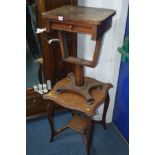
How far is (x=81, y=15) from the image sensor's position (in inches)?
46.8

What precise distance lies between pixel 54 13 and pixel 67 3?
311 mm

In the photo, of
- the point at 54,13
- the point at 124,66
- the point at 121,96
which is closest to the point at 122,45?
the point at 124,66

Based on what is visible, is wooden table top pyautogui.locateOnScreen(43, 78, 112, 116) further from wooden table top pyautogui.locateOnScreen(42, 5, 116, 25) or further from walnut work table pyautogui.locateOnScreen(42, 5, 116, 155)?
wooden table top pyautogui.locateOnScreen(42, 5, 116, 25)

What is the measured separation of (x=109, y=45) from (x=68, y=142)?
34.5 inches

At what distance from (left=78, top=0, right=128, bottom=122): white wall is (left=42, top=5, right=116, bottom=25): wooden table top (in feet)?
0.84

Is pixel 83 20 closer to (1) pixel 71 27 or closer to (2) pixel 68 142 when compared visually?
(1) pixel 71 27

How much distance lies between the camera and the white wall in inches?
58.5

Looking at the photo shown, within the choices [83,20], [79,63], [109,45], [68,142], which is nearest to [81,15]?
[83,20]

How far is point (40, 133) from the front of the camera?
6.18 ft

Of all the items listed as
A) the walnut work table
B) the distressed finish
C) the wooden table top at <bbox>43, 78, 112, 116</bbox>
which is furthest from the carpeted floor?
the distressed finish

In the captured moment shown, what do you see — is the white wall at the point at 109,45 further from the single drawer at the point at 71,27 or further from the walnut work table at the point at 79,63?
the single drawer at the point at 71,27

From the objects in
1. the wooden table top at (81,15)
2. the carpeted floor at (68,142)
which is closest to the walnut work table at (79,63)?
the wooden table top at (81,15)

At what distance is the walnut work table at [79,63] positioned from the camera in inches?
45.8
